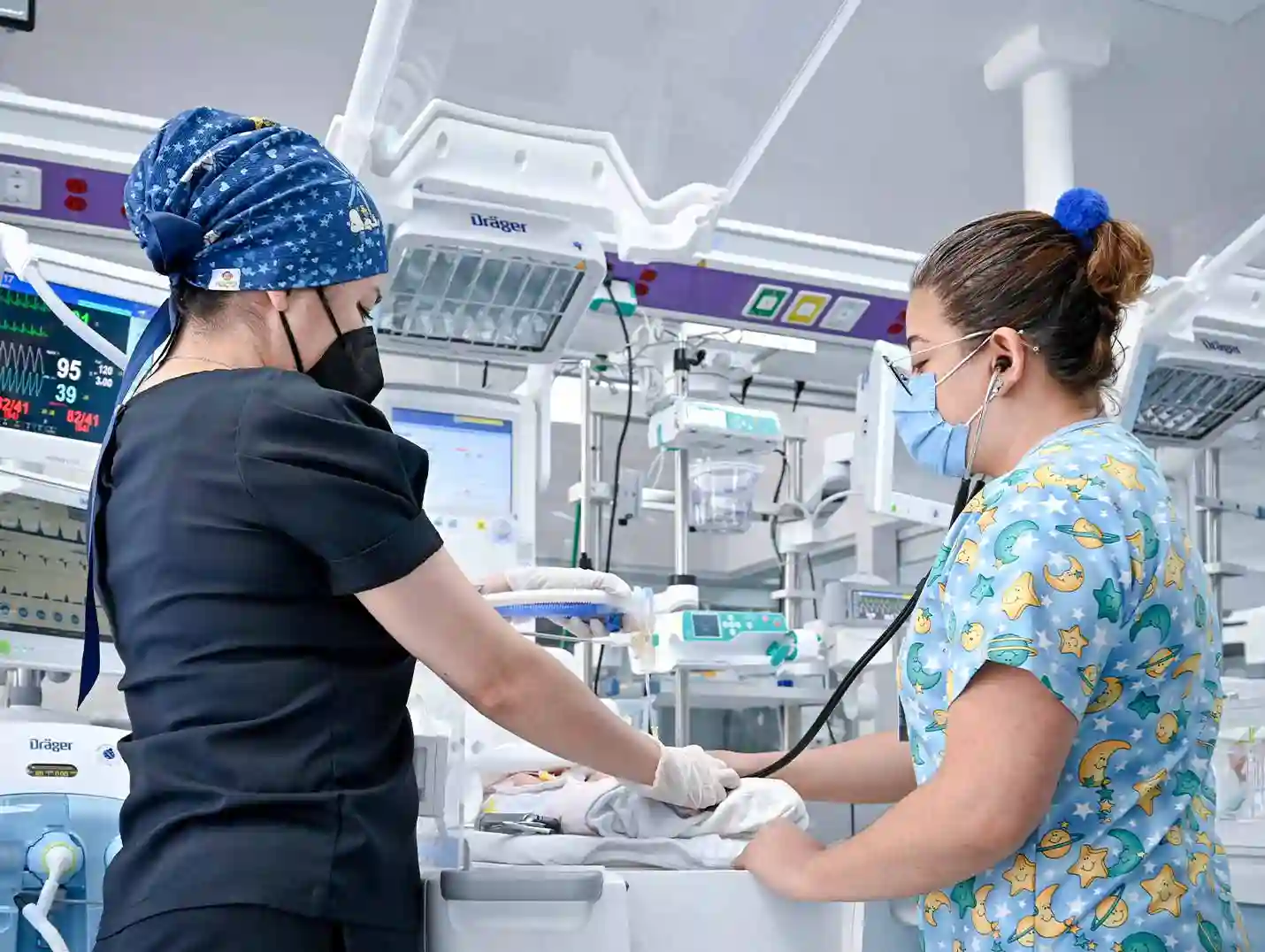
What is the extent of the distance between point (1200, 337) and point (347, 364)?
113 inches

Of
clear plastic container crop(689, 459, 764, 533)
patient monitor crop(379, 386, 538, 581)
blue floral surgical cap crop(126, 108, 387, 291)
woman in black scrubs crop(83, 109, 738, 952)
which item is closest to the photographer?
woman in black scrubs crop(83, 109, 738, 952)

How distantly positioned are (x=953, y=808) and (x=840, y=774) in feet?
2.07

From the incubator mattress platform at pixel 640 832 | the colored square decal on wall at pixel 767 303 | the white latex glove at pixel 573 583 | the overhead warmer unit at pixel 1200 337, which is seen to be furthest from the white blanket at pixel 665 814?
the colored square decal on wall at pixel 767 303

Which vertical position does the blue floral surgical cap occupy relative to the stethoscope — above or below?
above

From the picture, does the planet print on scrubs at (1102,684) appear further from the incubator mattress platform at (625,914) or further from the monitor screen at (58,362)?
the monitor screen at (58,362)

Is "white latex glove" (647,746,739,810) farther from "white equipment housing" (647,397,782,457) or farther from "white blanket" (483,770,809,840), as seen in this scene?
"white equipment housing" (647,397,782,457)

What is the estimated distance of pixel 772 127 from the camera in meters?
2.80

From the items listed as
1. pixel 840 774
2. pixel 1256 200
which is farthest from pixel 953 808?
pixel 1256 200

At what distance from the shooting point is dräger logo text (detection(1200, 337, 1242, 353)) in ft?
11.7

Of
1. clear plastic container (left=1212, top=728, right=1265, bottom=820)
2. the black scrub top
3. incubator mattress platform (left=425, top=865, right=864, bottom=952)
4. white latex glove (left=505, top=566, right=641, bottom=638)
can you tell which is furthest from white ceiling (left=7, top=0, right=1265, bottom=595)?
clear plastic container (left=1212, top=728, right=1265, bottom=820)

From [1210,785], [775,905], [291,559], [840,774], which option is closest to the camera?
[291,559]

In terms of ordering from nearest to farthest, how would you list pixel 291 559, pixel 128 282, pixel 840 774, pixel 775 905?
pixel 291 559
pixel 775 905
pixel 840 774
pixel 128 282

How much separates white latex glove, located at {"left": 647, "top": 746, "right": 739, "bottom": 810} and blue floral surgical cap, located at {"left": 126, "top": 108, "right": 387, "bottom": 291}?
2.32 ft

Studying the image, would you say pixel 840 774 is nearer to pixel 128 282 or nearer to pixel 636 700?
pixel 636 700
